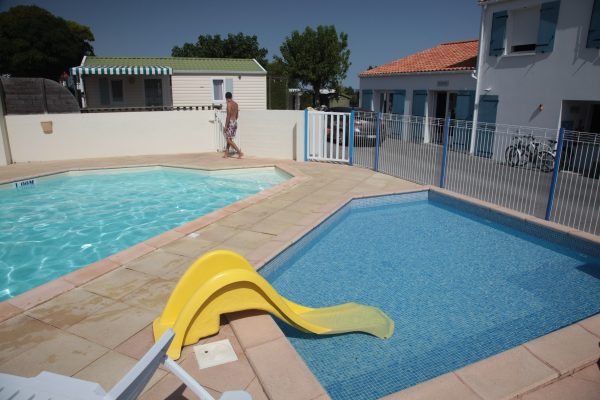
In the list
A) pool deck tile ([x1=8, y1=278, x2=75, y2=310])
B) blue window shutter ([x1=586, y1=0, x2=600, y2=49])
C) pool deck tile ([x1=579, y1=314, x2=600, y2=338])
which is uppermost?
blue window shutter ([x1=586, y1=0, x2=600, y2=49])

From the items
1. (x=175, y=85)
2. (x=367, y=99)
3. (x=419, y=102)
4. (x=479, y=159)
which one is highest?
(x=175, y=85)

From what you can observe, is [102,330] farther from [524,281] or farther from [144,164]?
[144,164]

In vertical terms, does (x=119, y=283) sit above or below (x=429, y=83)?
below

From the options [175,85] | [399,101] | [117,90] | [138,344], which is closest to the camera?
[138,344]

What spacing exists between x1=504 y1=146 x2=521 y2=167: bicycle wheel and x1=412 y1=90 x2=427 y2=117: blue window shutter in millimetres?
9473

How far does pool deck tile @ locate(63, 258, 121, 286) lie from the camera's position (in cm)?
441

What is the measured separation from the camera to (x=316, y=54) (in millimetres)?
35719

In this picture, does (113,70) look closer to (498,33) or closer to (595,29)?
(498,33)

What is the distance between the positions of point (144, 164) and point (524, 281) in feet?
33.5

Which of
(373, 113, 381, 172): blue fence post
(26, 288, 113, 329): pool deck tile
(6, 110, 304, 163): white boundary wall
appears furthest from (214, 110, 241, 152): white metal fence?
(26, 288, 113, 329): pool deck tile

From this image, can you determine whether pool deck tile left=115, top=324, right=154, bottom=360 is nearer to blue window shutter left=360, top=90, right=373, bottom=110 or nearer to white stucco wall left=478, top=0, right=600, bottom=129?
white stucco wall left=478, top=0, right=600, bottom=129

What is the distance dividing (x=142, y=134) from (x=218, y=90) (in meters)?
10.2

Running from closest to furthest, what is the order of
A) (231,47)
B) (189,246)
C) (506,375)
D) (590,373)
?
(506,375) < (590,373) < (189,246) < (231,47)

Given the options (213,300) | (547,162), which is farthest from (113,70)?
(213,300)
